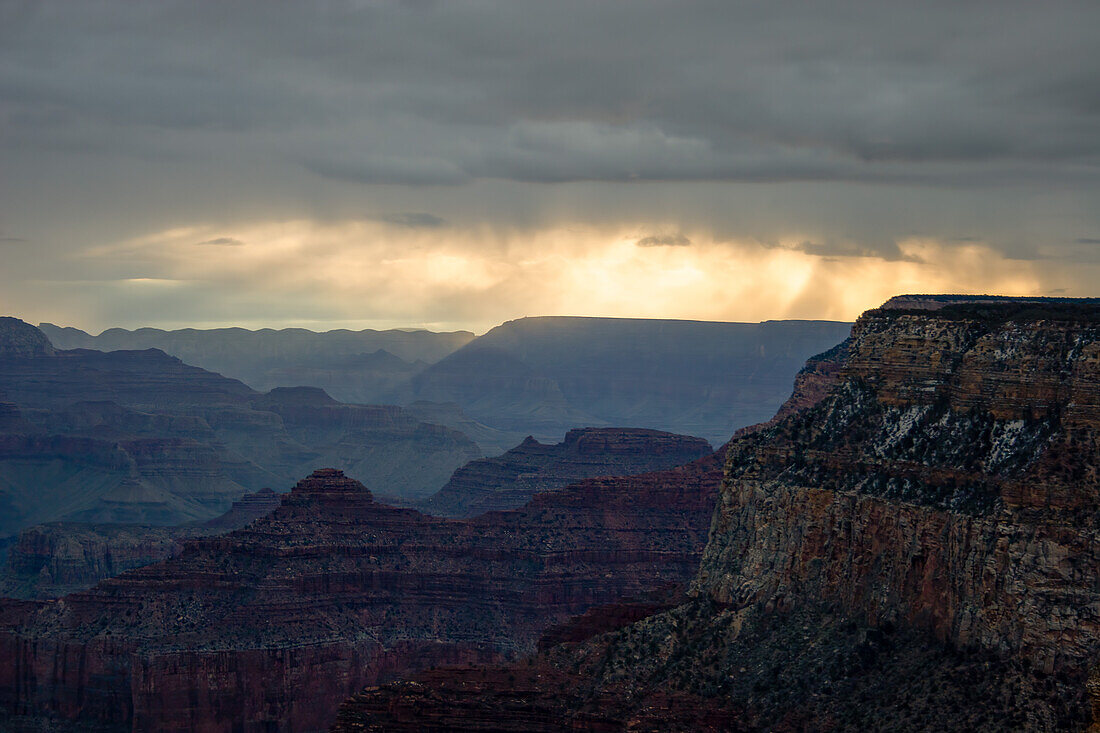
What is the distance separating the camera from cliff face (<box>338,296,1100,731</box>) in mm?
71000

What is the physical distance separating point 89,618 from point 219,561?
35.6 feet

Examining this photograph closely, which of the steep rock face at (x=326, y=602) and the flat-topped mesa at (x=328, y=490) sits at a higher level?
the flat-topped mesa at (x=328, y=490)

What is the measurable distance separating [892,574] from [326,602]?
264ft

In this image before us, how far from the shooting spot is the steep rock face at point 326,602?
141 meters

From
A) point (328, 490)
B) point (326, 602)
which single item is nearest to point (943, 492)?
point (326, 602)

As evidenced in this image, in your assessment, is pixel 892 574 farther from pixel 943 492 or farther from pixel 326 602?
pixel 326 602

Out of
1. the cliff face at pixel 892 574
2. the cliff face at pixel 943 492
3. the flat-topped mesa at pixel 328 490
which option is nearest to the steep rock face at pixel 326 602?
the flat-topped mesa at pixel 328 490

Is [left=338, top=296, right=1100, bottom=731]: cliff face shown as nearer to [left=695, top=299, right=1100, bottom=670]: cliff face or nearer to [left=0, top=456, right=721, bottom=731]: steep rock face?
[left=695, top=299, right=1100, bottom=670]: cliff face

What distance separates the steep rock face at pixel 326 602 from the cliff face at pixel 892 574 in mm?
48332

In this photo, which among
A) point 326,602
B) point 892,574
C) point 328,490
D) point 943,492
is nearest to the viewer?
point 943,492

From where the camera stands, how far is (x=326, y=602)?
15325cm

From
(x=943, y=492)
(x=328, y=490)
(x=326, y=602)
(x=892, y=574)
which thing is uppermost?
(x=943, y=492)

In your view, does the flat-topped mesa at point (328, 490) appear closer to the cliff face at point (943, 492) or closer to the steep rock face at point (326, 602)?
the steep rock face at point (326, 602)

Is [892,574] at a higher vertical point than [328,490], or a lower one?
lower
